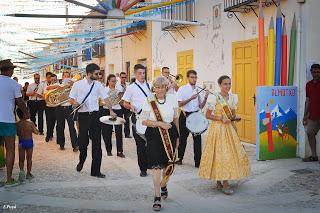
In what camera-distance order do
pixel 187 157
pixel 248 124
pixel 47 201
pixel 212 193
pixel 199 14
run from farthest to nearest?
pixel 199 14 < pixel 248 124 < pixel 187 157 < pixel 212 193 < pixel 47 201

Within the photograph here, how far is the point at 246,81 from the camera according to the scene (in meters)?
10.9

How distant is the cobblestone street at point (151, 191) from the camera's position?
5660 millimetres

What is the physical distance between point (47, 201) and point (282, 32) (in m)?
5.62

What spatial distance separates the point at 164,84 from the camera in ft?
18.5

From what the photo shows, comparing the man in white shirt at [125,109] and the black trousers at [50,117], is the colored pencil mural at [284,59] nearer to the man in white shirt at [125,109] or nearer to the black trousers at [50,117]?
the man in white shirt at [125,109]

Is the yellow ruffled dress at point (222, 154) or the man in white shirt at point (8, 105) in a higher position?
the man in white shirt at point (8, 105)

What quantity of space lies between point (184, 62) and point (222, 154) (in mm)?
8970

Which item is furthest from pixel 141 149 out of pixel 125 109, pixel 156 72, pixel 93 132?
pixel 156 72

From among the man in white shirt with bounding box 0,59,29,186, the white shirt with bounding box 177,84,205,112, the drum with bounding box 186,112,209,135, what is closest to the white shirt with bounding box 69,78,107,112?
the man in white shirt with bounding box 0,59,29,186

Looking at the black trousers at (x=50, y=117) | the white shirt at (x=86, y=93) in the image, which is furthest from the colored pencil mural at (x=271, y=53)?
the black trousers at (x=50, y=117)

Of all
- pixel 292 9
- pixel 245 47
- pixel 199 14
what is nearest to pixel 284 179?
pixel 292 9

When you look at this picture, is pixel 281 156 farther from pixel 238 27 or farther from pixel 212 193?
pixel 238 27

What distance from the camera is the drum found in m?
7.60

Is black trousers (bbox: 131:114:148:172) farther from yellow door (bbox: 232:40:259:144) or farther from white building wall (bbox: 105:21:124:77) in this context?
white building wall (bbox: 105:21:124:77)
